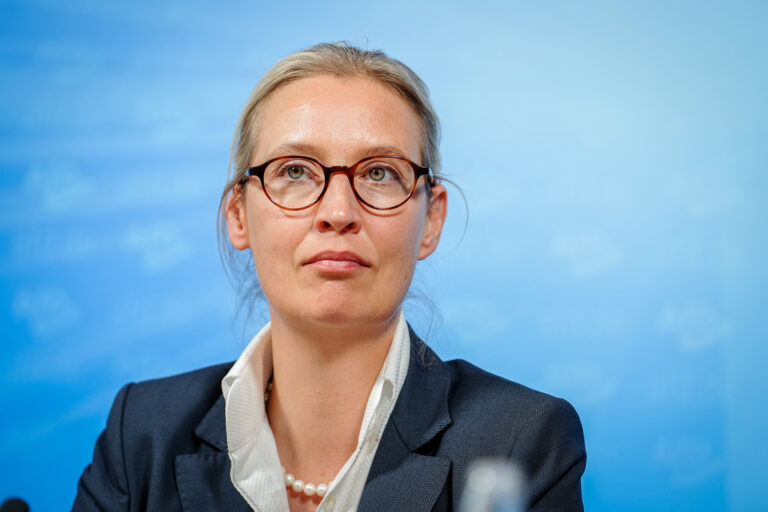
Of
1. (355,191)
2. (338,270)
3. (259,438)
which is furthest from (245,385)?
(355,191)

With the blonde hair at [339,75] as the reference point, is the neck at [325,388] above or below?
below

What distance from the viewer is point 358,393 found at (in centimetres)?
175

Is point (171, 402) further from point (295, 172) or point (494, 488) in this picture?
point (494, 488)

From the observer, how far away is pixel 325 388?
68.9 inches

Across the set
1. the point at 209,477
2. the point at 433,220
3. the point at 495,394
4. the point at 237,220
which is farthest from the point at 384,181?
the point at 209,477

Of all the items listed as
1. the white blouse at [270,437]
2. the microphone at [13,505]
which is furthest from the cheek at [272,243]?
the microphone at [13,505]

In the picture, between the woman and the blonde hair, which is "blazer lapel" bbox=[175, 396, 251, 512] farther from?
the blonde hair

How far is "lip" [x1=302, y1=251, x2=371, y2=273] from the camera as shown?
159 centimetres

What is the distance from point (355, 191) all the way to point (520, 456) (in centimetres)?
66

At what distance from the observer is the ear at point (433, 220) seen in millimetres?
1883

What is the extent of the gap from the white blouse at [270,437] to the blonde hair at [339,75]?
17.1 inches

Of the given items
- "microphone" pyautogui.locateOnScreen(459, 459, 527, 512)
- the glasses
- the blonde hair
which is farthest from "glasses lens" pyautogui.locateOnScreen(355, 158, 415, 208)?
"microphone" pyautogui.locateOnScreen(459, 459, 527, 512)

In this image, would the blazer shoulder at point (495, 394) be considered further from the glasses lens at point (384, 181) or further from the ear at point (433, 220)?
the glasses lens at point (384, 181)

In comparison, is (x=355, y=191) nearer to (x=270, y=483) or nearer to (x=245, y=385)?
(x=245, y=385)
